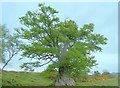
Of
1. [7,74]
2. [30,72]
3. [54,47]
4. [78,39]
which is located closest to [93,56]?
[78,39]

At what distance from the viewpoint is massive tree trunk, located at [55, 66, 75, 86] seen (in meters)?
19.1

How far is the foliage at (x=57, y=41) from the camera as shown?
1889cm

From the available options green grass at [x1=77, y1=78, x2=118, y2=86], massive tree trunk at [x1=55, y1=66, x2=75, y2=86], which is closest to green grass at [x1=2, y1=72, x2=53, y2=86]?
massive tree trunk at [x1=55, y1=66, x2=75, y2=86]

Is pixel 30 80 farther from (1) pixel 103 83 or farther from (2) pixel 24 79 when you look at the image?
(1) pixel 103 83

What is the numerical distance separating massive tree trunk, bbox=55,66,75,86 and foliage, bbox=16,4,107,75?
0.96 ft

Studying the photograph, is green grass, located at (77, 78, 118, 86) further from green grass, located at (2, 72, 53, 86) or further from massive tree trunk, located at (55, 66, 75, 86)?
green grass, located at (2, 72, 53, 86)

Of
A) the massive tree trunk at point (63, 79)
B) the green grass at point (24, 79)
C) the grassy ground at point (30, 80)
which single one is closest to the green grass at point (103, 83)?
the grassy ground at point (30, 80)

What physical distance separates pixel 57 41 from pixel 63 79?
7.20 ft

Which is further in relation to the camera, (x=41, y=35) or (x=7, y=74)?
(x=7, y=74)

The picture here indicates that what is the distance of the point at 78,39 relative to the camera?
19.9m

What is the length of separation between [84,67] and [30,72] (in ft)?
14.1

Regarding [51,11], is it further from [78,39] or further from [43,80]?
[43,80]

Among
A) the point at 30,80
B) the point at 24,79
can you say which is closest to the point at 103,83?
the point at 30,80

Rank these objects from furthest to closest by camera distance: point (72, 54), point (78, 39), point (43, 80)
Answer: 1. point (43, 80)
2. point (78, 39)
3. point (72, 54)
